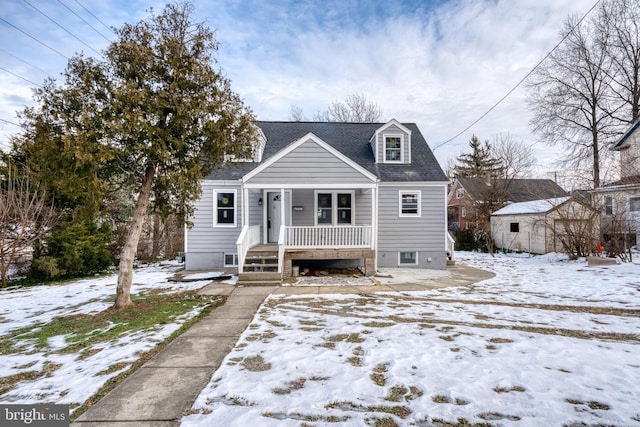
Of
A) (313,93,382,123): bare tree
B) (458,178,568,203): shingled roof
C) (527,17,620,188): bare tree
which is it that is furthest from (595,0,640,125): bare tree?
(313,93,382,123): bare tree

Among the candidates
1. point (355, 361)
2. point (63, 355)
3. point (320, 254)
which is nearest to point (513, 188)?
point (320, 254)

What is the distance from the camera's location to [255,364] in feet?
12.2

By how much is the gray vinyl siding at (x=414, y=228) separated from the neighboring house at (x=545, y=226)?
5.43m

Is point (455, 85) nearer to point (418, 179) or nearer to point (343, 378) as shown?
point (418, 179)

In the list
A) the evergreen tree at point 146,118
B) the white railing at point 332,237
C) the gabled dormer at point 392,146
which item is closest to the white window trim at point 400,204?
the gabled dormer at point 392,146

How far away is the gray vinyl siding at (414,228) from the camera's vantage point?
12.2 metres

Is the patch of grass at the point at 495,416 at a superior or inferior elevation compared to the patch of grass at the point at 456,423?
superior

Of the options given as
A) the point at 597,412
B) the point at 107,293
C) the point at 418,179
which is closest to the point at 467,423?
the point at 597,412

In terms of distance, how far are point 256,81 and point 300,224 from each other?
7.03m

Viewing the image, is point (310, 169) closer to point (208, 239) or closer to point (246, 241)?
point (246, 241)

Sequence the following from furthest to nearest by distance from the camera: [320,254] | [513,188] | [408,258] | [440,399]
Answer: [513,188] → [408,258] → [320,254] → [440,399]

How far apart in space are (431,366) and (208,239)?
33.4ft

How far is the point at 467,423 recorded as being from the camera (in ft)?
8.45

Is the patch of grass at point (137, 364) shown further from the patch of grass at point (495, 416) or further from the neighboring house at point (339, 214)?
the neighboring house at point (339, 214)
